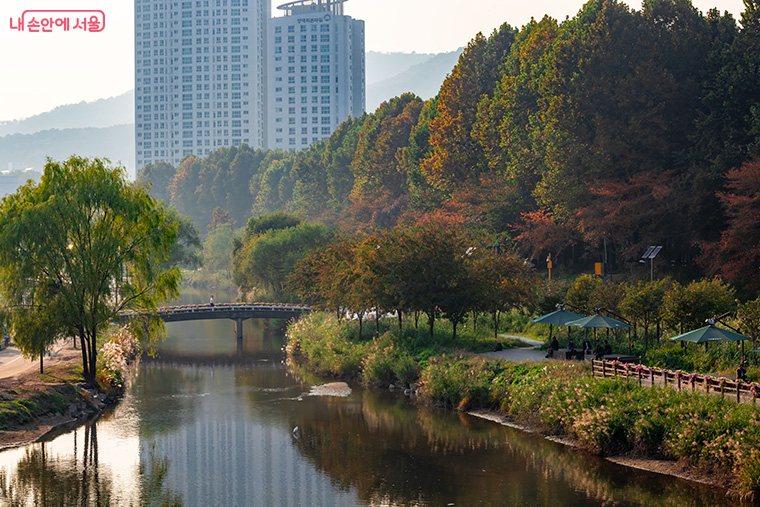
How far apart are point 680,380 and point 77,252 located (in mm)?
29128

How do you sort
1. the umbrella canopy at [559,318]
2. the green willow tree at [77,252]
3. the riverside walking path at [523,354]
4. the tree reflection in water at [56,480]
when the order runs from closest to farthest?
the tree reflection in water at [56,480], the green willow tree at [77,252], the umbrella canopy at [559,318], the riverside walking path at [523,354]

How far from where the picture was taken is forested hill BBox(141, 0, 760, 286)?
2355 inches

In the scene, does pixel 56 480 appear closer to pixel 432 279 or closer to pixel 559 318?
pixel 432 279

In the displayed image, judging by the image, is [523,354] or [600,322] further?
[523,354]

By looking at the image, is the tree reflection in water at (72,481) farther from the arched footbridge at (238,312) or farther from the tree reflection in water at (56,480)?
the arched footbridge at (238,312)

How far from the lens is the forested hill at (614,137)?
5981 centimetres

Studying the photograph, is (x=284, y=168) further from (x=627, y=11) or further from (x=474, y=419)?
(x=474, y=419)

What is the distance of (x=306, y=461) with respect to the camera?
35.1 m

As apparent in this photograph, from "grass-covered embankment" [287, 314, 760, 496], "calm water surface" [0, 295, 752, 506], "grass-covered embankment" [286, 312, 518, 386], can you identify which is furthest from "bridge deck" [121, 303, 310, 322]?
"calm water surface" [0, 295, 752, 506]

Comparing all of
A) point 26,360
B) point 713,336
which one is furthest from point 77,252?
point 713,336

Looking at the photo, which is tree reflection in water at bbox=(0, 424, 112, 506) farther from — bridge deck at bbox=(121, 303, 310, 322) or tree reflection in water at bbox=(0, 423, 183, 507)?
bridge deck at bbox=(121, 303, 310, 322)

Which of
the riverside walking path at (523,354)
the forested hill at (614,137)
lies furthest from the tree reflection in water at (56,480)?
the forested hill at (614,137)

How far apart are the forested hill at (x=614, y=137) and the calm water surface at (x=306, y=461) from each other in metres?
24.5

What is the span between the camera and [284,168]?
18575 cm
